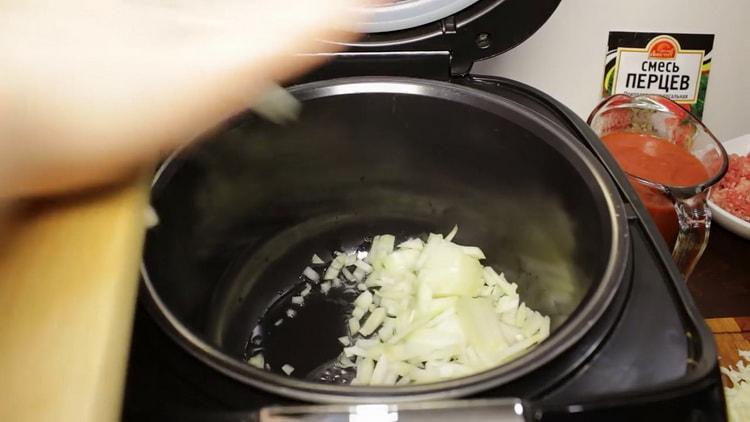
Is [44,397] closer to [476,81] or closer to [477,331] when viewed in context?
[477,331]

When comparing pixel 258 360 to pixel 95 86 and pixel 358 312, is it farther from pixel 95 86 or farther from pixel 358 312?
pixel 95 86

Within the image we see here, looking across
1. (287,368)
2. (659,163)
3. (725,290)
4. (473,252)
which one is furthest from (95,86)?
(725,290)

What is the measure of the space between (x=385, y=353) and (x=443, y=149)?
24 centimetres

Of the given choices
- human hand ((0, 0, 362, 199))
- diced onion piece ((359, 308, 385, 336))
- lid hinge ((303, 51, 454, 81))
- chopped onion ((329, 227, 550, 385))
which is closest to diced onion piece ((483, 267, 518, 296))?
chopped onion ((329, 227, 550, 385))

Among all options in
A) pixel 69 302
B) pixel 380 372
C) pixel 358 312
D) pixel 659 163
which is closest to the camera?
pixel 69 302

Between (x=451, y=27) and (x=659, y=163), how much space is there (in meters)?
0.35

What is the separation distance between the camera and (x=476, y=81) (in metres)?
0.83

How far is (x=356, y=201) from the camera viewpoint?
882mm

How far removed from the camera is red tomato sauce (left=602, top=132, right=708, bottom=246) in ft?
2.85

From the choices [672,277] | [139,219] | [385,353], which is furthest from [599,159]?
[139,219]

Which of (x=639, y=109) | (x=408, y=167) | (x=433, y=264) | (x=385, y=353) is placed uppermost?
(x=639, y=109)

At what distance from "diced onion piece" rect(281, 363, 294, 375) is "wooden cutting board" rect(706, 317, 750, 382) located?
53cm

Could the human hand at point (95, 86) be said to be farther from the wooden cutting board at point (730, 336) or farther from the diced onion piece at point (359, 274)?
the wooden cutting board at point (730, 336)

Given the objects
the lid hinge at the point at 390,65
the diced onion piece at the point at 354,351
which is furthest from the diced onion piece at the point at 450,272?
the lid hinge at the point at 390,65
